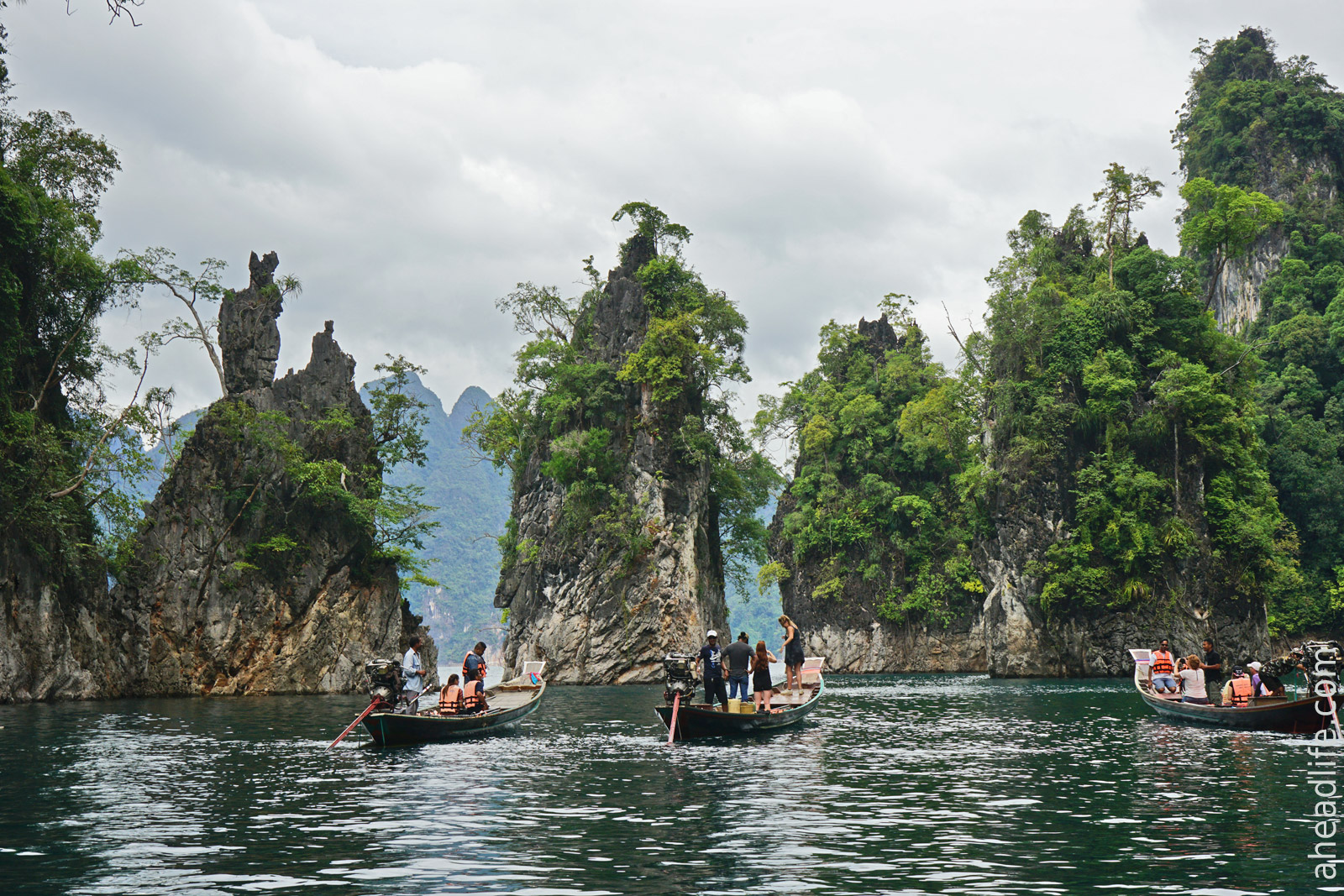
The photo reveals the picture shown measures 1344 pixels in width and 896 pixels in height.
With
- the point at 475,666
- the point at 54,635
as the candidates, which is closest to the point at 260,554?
the point at 54,635

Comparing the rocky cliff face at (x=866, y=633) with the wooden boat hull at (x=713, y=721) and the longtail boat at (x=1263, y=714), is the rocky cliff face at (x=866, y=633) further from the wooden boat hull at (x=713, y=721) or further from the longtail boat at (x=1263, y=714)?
the wooden boat hull at (x=713, y=721)

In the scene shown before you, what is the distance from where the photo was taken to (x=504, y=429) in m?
67.4

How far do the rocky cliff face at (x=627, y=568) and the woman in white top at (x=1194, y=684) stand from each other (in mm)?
33118

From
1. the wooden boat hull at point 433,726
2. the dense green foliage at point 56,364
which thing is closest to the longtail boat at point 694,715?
the wooden boat hull at point 433,726

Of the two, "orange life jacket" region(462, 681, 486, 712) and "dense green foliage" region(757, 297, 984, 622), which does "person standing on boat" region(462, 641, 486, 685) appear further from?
"dense green foliage" region(757, 297, 984, 622)

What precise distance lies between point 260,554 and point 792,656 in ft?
98.1

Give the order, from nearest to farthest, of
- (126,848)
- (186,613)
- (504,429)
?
(126,848)
(186,613)
(504,429)

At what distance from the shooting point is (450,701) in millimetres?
24328

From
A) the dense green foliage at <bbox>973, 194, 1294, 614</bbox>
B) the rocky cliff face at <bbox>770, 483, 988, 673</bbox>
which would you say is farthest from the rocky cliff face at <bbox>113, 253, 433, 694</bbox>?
the dense green foliage at <bbox>973, 194, 1294, 614</bbox>

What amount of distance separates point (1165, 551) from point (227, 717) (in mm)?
48210

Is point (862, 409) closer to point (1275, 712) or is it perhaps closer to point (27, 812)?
point (1275, 712)

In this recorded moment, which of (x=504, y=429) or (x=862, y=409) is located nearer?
(x=504, y=429)

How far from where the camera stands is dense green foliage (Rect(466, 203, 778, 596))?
195 ft

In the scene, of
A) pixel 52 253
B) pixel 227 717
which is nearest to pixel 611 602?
pixel 227 717
